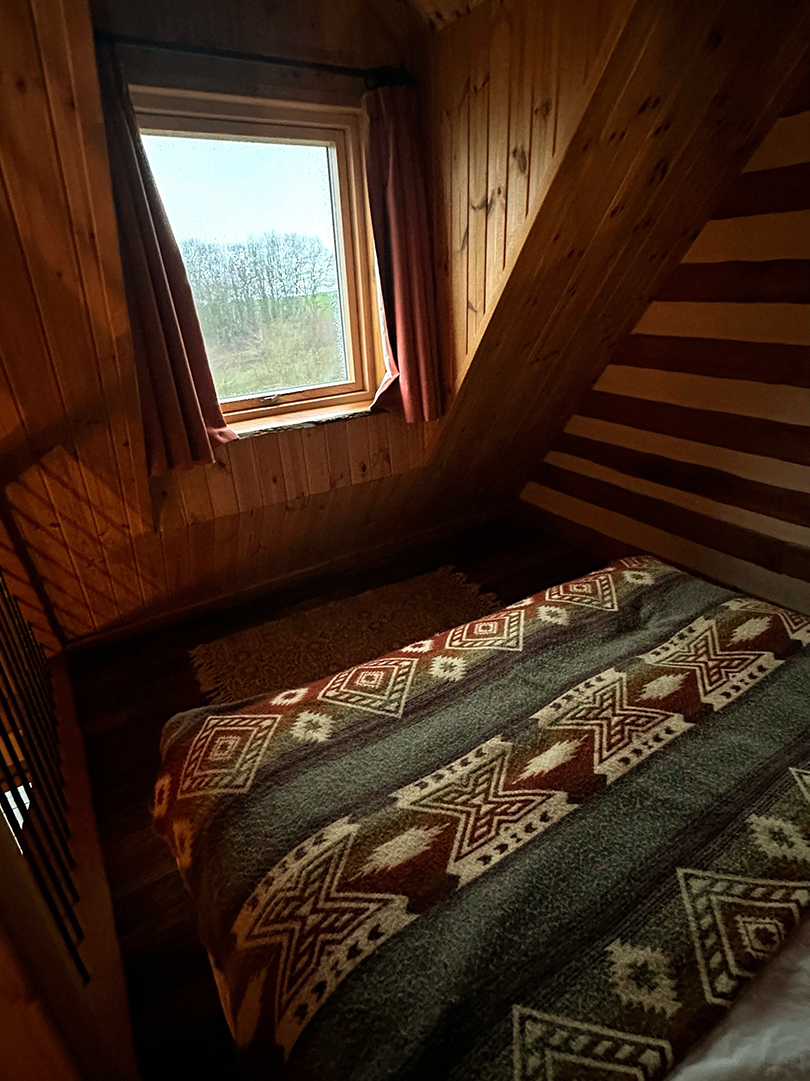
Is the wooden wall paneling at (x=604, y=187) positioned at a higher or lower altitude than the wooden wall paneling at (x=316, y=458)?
higher

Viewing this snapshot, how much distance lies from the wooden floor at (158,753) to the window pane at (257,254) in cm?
114

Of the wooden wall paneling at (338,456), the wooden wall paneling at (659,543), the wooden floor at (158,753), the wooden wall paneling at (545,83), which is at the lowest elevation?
the wooden floor at (158,753)

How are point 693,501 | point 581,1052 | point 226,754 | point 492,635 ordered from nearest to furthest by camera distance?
point 581,1052
point 226,754
point 492,635
point 693,501

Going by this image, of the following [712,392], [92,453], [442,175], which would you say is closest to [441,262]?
[442,175]

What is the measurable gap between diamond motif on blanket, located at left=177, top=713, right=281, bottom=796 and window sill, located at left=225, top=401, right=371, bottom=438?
4.05ft

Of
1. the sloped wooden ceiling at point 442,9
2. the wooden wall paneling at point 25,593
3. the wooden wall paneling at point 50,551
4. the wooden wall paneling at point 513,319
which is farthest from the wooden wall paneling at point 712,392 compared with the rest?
the wooden wall paneling at point 25,593

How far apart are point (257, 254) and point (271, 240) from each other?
3.0 inches

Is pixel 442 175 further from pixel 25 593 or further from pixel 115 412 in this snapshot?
pixel 25 593

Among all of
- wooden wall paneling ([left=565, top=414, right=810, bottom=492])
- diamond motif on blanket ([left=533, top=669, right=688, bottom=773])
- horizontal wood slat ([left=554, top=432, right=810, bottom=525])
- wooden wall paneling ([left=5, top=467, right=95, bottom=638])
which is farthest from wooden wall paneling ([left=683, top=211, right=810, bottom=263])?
wooden wall paneling ([left=5, top=467, right=95, bottom=638])

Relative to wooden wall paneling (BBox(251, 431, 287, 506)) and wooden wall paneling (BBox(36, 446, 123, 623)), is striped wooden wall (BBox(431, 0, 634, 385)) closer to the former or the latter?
wooden wall paneling (BBox(251, 431, 287, 506))

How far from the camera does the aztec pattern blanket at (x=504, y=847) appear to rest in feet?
2.74

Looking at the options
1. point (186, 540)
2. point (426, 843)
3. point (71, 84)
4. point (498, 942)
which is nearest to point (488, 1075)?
point (498, 942)

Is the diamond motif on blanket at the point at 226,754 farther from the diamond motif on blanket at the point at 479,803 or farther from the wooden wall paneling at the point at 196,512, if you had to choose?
the wooden wall paneling at the point at 196,512

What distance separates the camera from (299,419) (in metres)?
2.44
